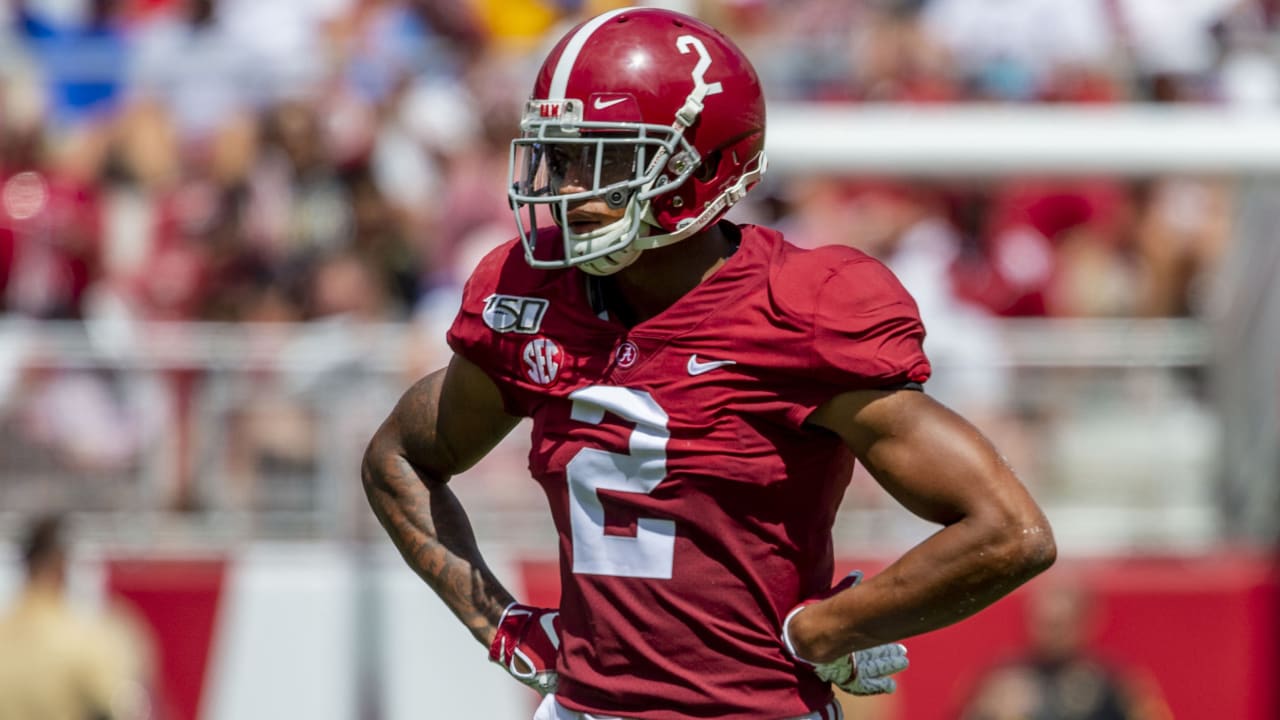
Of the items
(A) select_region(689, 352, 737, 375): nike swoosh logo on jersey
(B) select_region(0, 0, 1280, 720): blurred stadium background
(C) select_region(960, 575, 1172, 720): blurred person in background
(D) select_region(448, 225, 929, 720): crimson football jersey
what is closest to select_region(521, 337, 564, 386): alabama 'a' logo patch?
(D) select_region(448, 225, 929, 720): crimson football jersey

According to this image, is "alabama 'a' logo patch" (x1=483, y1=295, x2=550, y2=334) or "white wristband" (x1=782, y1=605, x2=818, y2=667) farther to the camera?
"alabama 'a' logo patch" (x1=483, y1=295, x2=550, y2=334)

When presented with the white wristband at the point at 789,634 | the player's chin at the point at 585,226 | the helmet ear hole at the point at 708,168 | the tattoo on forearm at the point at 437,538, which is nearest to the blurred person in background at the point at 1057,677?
the tattoo on forearm at the point at 437,538

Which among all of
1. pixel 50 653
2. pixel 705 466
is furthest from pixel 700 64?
pixel 50 653

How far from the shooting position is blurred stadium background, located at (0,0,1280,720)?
7754mm

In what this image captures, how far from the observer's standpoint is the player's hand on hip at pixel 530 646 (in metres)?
3.36

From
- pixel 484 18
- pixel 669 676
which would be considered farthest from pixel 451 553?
pixel 484 18

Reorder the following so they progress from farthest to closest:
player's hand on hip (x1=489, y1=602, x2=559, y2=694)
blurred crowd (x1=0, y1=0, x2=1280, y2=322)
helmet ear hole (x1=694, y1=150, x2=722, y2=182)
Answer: blurred crowd (x1=0, y1=0, x2=1280, y2=322) → player's hand on hip (x1=489, y1=602, x2=559, y2=694) → helmet ear hole (x1=694, y1=150, x2=722, y2=182)

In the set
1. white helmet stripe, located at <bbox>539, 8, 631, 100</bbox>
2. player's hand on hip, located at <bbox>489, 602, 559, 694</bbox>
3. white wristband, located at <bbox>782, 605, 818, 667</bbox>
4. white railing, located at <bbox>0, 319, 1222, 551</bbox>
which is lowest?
white railing, located at <bbox>0, 319, 1222, 551</bbox>

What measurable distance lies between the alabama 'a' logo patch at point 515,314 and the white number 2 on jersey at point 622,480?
0.16m

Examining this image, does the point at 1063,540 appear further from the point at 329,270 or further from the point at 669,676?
the point at 669,676

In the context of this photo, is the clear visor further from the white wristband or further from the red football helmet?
the white wristband

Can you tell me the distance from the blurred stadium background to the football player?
3802 mm

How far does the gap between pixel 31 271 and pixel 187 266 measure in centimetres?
67

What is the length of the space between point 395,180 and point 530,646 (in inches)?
240
